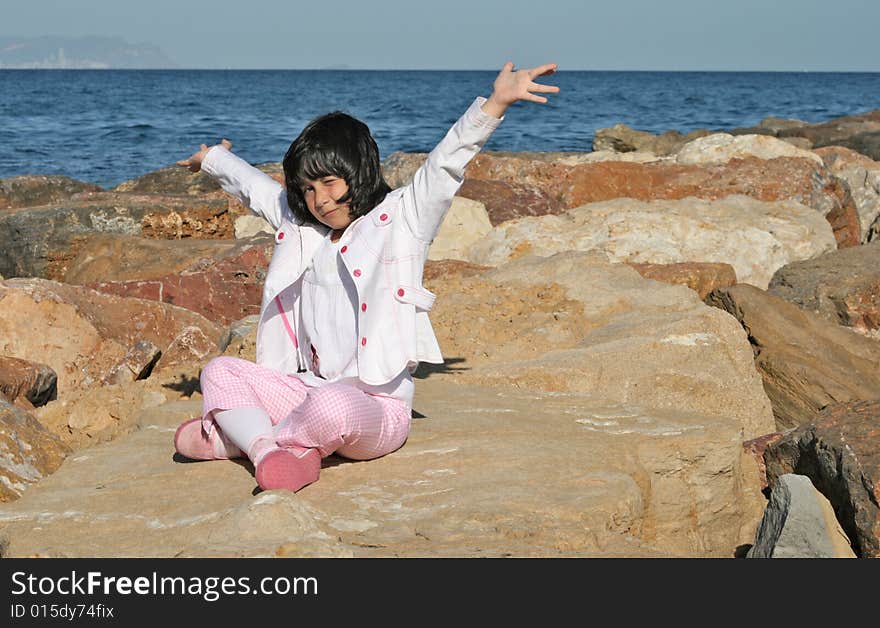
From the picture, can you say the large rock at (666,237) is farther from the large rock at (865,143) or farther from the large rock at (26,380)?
the large rock at (865,143)

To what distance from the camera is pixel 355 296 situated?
3578 millimetres

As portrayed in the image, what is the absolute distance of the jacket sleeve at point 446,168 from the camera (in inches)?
131

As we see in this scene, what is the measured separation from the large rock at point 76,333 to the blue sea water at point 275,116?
14.4 metres

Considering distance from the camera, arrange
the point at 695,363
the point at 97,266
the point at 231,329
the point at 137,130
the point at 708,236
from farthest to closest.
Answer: the point at 137,130 < the point at 97,266 < the point at 708,236 < the point at 231,329 < the point at 695,363

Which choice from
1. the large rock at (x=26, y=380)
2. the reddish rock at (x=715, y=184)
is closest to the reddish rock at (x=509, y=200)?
the reddish rock at (x=715, y=184)

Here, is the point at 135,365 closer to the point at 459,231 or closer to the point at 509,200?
the point at 459,231

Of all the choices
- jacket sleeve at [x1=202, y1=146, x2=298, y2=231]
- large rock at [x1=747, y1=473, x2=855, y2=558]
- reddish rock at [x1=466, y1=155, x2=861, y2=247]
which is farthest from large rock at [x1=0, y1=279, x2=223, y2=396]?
reddish rock at [x1=466, y1=155, x2=861, y2=247]

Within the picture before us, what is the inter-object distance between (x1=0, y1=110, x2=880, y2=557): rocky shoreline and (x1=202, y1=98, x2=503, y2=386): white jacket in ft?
1.12

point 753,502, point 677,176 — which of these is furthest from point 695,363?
point 677,176

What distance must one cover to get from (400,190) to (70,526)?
4.61ft

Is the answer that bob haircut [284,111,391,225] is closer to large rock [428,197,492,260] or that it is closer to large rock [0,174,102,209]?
large rock [428,197,492,260]

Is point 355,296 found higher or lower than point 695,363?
higher

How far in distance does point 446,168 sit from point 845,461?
1616mm
